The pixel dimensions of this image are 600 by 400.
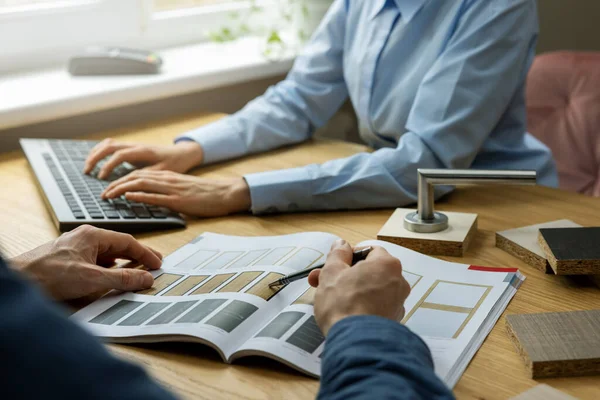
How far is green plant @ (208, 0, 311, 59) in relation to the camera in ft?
7.13

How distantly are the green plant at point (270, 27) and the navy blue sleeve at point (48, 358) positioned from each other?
5.83 ft

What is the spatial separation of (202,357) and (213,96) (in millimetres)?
1337

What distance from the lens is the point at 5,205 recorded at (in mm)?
1337

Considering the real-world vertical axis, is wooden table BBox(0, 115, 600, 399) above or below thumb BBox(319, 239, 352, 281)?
below

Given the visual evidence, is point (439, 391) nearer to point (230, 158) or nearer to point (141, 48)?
point (230, 158)

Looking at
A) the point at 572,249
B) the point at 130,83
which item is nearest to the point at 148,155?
the point at 130,83

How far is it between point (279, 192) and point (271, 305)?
1.28ft

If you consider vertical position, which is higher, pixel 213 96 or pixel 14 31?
pixel 14 31

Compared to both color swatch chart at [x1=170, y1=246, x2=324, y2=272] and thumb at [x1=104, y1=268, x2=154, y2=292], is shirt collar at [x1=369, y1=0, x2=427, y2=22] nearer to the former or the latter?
color swatch chart at [x1=170, y1=246, x2=324, y2=272]

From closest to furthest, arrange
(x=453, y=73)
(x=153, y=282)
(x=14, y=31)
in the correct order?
(x=153, y=282) < (x=453, y=73) < (x=14, y=31)

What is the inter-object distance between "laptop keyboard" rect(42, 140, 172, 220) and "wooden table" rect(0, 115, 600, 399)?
50 mm

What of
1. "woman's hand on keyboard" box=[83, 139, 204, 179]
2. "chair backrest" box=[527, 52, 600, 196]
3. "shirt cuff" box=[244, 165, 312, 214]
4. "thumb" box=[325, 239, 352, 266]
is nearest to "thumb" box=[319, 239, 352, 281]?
"thumb" box=[325, 239, 352, 266]

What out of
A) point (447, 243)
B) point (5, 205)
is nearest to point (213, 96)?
point (5, 205)

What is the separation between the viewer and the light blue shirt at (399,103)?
133 centimetres
